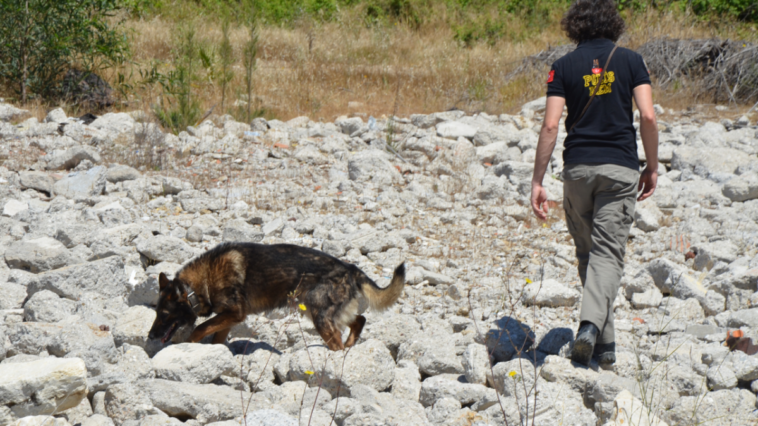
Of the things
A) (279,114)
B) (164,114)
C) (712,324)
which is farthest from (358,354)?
(279,114)

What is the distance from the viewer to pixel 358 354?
3467 mm

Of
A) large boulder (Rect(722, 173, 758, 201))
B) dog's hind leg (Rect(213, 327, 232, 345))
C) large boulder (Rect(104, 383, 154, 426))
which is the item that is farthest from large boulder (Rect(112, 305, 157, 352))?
large boulder (Rect(722, 173, 758, 201))

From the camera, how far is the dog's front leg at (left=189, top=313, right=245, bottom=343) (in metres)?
4.04

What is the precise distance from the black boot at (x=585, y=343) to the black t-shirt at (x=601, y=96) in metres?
0.93

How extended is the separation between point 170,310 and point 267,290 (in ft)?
2.05

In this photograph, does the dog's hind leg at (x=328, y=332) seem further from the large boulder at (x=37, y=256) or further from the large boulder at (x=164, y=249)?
the large boulder at (x=37, y=256)

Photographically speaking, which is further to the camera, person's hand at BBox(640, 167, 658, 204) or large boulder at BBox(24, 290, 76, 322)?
large boulder at BBox(24, 290, 76, 322)

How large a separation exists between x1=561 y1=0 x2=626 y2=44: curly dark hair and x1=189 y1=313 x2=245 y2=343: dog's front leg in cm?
276

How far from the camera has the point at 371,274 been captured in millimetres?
5430

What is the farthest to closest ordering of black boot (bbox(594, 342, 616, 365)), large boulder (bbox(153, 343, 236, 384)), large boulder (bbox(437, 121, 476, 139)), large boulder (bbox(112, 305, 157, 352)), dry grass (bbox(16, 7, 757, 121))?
1. dry grass (bbox(16, 7, 757, 121))
2. large boulder (bbox(437, 121, 476, 139))
3. large boulder (bbox(112, 305, 157, 352))
4. black boot (bbox(594, 342, 616, 365))
5. large boulder (bbox(153, 343, 236, 384))

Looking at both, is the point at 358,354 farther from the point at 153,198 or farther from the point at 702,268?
the point at 153,198

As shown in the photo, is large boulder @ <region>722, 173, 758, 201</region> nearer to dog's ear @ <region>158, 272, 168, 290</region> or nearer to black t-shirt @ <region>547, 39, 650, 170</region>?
black t-shirt @ <region>547, 39, 650, 170</region>

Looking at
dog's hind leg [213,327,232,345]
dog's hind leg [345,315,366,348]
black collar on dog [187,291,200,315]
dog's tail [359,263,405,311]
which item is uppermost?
dog's tail [359,263,405,311]

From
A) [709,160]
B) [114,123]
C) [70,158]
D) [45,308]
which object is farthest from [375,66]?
[45,308]
